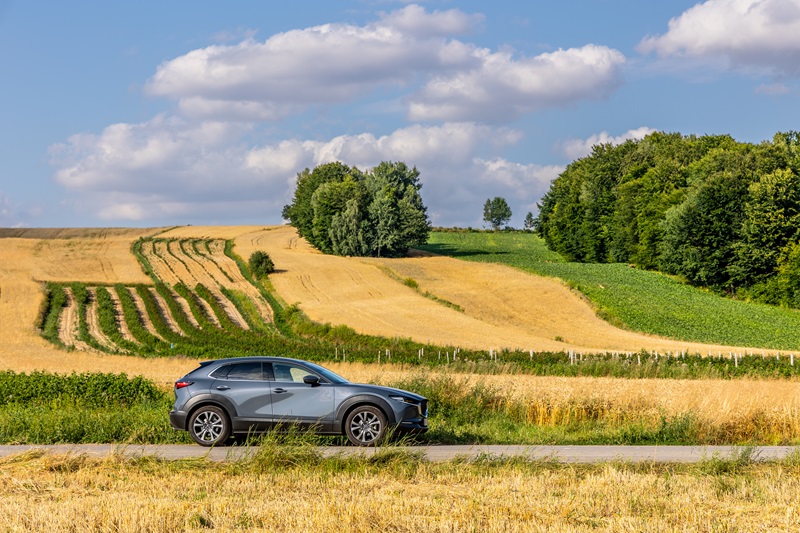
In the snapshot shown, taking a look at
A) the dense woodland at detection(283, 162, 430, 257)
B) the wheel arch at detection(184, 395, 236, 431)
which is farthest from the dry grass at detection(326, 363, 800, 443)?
the dense woodland at detection(283, 162, 430, 257)

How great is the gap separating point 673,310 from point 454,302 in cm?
1735

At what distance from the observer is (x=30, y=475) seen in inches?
504

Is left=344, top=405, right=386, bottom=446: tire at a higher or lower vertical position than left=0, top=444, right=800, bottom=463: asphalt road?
higher

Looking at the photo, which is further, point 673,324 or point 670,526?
point 673,324

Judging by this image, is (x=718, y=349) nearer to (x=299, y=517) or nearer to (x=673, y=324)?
(x=673, y=324)

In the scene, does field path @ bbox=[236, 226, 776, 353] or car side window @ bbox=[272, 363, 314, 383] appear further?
field path @ bbox=[236, 226, 776, 353]

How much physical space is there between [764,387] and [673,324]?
4355cm

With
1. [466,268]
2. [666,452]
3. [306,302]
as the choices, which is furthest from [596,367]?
[466,268]

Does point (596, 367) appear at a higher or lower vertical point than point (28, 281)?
lower

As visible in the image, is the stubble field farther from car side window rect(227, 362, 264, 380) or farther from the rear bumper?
car side window rect(227, 362, 264, 380)

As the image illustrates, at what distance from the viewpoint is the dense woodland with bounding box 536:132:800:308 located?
259 ft

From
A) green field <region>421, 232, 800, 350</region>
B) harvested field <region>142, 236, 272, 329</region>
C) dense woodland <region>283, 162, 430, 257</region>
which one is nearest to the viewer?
green field <region>421, 232, 800, 350</region>

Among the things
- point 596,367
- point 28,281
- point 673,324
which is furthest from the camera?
point 28,281

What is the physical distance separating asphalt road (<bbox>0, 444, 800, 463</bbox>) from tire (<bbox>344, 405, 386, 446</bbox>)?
0.29m
